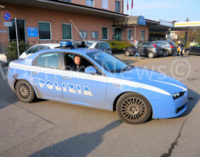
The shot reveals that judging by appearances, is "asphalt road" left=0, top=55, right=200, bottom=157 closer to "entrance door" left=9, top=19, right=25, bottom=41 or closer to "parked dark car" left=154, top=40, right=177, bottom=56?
"entrance door" left=9, top=19, right=25, bottom=41

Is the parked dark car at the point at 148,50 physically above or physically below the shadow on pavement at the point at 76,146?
above

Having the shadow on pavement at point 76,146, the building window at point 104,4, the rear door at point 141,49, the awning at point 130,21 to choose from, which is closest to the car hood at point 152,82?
the shadow on pavement at point 76,146

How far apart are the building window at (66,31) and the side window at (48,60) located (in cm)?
1473

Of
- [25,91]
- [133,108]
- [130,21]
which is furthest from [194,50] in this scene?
[25,91]

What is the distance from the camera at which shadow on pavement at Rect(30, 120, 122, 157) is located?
10.2 ft

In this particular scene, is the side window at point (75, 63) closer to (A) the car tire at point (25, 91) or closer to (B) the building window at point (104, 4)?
(A) the car tire at point (25, 91)

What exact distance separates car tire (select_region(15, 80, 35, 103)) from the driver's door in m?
1.12

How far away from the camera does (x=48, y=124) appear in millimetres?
4168

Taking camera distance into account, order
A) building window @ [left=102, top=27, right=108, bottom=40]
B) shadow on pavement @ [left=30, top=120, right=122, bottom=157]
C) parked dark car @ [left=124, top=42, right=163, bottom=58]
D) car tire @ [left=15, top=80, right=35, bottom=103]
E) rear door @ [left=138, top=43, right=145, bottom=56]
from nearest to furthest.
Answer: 1. shadow on pavement @ [left=30, top=120, right=122, bottom=157]
2. car tire @ [left=15, top=80, right=35, bottom=103]
3. parked dark car @ [left=124, top=42, right=163, bottom=58]
4. rear door @ [left=138, top=43, right=145, bottom=56]
5. building window @ [left=102, top=27, right=108, bottom=40]

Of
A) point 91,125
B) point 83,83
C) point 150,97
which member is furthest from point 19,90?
point 150,97

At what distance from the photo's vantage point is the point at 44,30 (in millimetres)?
17594

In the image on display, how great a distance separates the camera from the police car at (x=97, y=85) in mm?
3932

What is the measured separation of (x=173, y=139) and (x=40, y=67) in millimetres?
3600

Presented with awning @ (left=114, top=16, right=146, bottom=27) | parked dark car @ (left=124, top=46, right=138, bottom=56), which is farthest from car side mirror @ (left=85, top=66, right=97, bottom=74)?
awning @ (left=114, top=16, right=146, bottom=27)
